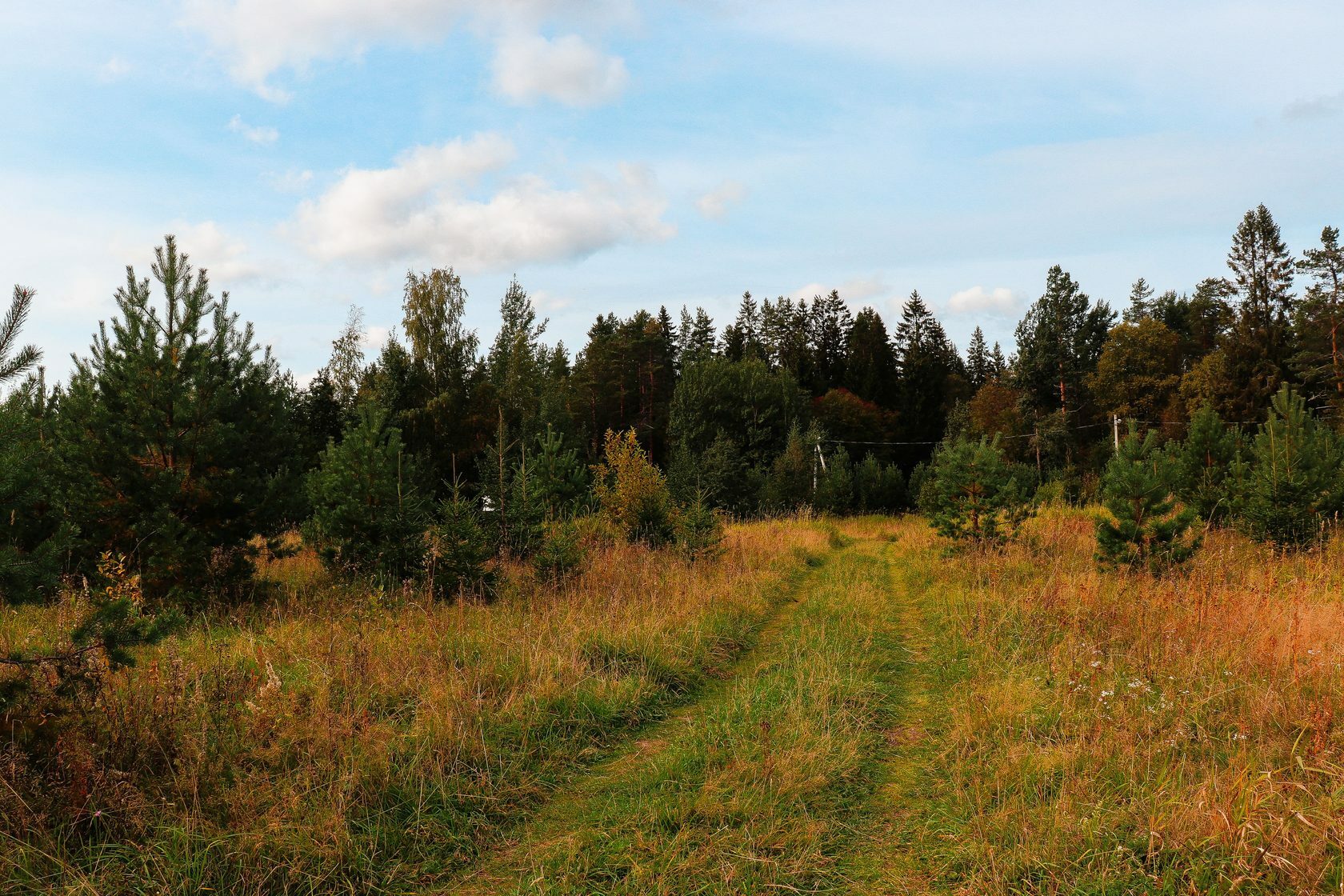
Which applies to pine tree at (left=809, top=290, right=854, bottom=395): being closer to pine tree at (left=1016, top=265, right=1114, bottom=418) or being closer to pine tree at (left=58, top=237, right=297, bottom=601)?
pine tree at (left=1016, top=265, right=1114, bottom=418)

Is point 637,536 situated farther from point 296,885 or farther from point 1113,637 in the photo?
point 296,885

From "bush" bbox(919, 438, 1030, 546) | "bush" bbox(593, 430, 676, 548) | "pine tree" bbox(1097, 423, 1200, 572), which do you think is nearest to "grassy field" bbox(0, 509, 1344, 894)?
"pine tree" bbox(1097, 423, 1200, 572)

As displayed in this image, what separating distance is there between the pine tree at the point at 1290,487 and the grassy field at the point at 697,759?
573cm

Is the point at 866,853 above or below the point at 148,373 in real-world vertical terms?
below

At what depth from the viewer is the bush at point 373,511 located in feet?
30.8

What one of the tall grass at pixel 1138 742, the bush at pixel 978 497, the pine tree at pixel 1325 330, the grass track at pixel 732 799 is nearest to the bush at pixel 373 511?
the grass track at pixel 732 799

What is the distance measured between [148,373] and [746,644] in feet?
27.0

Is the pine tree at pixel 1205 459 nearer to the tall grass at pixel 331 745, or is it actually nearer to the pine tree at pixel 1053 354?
the tall grass at pixel 331 745

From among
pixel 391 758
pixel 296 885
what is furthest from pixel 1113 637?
pixel 296 885

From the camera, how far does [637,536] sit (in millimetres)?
15734

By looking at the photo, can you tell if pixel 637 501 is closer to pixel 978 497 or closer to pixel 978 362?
pixel 978 497

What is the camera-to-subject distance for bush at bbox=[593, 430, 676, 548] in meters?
15.7

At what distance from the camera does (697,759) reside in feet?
16.3

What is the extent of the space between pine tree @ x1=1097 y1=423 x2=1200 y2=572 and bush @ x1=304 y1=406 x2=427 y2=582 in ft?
33.1
